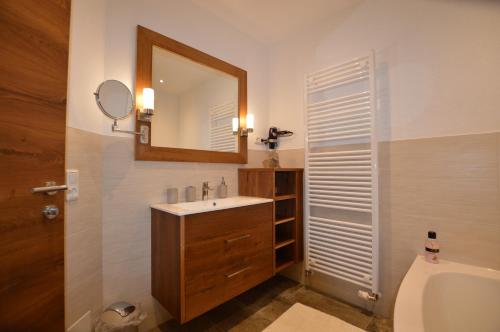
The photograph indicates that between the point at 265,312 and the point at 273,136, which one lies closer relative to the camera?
the point at 265,312

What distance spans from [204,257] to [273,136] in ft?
4.30

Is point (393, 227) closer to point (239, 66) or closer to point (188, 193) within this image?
point (188, 193)

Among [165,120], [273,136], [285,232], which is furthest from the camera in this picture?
[273,136]

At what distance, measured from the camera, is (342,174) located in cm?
170

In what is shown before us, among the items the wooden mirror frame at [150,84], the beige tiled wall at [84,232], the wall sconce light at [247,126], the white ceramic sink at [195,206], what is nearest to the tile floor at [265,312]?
the beige tiled wall at [84,232]

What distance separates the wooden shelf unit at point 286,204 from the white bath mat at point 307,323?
1.15ft

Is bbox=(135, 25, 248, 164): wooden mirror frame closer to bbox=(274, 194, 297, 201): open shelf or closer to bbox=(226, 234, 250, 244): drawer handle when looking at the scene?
bbox=(274, 194, 297, 201): open shelf

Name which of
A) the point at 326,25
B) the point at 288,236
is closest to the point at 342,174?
the point at 288,236

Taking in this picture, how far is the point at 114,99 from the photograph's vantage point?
126cm

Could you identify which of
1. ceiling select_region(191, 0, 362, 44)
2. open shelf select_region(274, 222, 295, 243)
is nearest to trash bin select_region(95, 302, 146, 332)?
open shelf select_region(274, 222, 295, 243)

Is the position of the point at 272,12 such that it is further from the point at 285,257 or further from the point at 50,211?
the point at 285,257

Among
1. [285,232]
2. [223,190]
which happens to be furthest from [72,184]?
[285,232]

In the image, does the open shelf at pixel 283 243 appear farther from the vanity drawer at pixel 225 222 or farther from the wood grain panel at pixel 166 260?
the wood grain panel at pixel 166 260

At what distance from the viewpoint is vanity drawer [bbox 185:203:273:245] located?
47.9 inches
